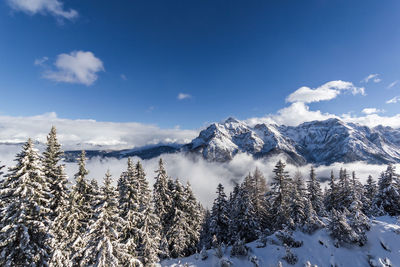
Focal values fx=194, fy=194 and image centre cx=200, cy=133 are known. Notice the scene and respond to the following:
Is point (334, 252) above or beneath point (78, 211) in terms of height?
beneath

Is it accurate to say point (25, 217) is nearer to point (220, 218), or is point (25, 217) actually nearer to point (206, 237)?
point (220, 218)

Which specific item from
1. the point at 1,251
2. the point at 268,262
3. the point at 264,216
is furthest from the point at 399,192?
the point at 1,251

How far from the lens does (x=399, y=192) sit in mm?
26547

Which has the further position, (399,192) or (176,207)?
(176,207)

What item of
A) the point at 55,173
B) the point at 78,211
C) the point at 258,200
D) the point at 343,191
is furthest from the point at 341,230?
the point at 55,173

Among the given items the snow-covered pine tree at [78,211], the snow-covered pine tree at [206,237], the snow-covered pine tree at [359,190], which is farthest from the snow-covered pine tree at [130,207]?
the snow-covered pine tree at [359,190]

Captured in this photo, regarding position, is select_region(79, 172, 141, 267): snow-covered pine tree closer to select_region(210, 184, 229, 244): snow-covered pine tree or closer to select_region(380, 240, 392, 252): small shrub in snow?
select_region(210, 184, 229, 244): snow-covered pine tree

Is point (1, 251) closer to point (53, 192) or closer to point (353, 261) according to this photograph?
point (53, 192)

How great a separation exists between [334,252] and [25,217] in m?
26.8

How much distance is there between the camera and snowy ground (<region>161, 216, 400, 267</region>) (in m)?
16.5

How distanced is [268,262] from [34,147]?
24.2 metres

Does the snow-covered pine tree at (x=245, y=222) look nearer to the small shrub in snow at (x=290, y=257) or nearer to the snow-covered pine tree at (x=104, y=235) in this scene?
the small shrub in snow at (x=290, y=257)

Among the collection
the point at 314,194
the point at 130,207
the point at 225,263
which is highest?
the point at 130,207

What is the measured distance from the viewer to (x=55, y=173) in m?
19.2
